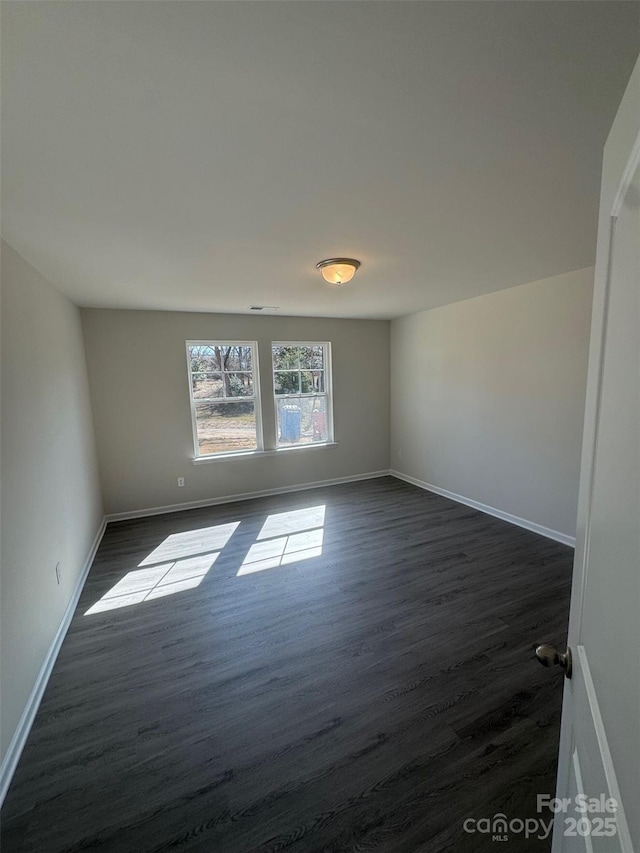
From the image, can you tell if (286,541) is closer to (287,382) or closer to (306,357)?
(287,382)

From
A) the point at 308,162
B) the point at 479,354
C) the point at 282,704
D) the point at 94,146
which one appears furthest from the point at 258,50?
the point at 479,354

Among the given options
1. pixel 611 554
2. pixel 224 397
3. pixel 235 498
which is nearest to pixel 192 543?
pixel 235 498

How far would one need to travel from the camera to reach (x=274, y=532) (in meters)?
3.83

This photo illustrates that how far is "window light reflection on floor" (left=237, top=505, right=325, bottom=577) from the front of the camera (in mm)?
3223

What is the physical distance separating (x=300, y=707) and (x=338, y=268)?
261cm

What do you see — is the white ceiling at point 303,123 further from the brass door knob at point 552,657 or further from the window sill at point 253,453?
the window sill at point 253,453

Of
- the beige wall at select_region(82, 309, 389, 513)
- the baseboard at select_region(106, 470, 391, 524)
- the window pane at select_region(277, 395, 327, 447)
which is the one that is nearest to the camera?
the beige wall at select_region(82, 309, 389, 513)

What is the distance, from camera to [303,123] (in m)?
1.15

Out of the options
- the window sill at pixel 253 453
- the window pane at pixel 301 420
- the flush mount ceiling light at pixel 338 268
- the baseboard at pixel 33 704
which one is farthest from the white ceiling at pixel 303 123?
the window pane at pixel 301 420

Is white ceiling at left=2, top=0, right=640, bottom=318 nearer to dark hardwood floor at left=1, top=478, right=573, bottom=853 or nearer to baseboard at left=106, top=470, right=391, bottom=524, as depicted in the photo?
dark hardwood floor at left=1, top=478, right=573, bottom=853

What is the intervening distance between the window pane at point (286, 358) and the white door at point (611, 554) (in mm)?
4385

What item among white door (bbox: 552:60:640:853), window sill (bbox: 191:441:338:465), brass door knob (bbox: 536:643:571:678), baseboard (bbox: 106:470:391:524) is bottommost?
baseboard (bbox: 106:470:391:524)

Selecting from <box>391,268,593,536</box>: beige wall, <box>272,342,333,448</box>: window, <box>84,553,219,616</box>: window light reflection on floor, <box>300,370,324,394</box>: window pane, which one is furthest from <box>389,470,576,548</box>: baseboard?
<box>84,553,219,616</box>: window light reflection on floor

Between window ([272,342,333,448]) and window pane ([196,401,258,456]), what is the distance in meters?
0.41
